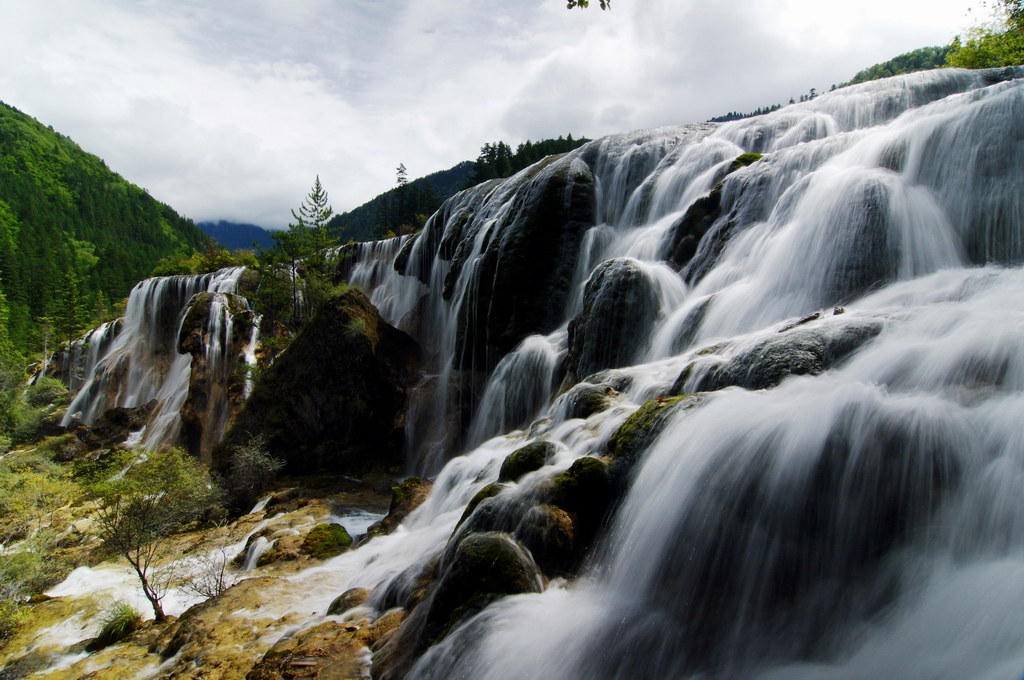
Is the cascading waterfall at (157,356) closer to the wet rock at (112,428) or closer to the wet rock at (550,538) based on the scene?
the wet rock at (112,428)

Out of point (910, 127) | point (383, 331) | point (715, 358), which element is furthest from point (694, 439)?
point (383, 331)

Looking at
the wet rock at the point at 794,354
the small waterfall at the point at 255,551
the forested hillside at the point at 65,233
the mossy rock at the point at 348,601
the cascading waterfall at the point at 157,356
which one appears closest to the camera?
the wet rock at the point at 794,354

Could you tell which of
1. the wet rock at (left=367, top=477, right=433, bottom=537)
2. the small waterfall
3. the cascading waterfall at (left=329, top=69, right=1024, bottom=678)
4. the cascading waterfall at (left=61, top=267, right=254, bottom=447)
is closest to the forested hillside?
the cascading waterfall at (left=61, top=267, right=254, bottom=447)

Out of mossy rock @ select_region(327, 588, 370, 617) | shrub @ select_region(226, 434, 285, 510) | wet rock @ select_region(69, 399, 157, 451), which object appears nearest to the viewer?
mossy rock @ select_region(327, 588, 370, 617)

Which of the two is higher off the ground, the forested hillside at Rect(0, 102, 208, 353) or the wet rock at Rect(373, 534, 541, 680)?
the forested hillside at Rect(0, 102, 208, 353)

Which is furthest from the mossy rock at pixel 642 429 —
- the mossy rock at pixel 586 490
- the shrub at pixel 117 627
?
the shrub at pixel 117 627

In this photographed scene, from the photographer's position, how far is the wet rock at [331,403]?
2084 cm

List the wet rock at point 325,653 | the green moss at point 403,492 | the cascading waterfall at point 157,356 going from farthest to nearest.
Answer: the cascading waterfall at point 157,356 < the green moss at point 403,492 < the wet rock at point 325,653

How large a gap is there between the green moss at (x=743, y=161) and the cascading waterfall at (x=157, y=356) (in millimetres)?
27032

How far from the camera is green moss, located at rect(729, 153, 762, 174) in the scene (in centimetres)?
1675

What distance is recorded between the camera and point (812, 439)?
533cm

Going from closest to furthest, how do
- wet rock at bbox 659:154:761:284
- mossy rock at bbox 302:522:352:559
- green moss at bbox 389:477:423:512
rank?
mossy rock at bbox 302:522:352:559, green moss at bbox 389:477:423:512, wet rock at bbox 659:154:761:284

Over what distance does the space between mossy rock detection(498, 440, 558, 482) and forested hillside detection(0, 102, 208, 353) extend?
7358cm

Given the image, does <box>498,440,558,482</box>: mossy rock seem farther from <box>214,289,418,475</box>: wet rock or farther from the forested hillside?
the forested hillside
